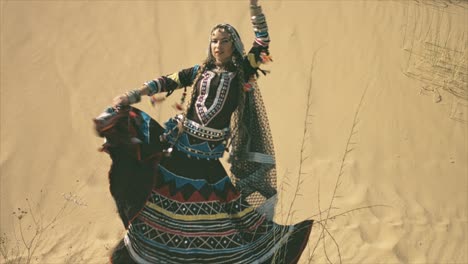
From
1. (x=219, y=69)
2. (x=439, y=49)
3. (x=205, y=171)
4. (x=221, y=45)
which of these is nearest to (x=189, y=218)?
(x=205, y=171)

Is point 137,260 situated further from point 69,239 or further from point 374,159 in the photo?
point 374,159

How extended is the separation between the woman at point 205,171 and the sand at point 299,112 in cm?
150

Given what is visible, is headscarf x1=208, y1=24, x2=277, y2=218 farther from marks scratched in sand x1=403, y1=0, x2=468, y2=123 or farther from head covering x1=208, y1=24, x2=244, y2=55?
marks scratched in sand x1=403, y1=0, x2=468, y2=123

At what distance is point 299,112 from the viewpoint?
7.58 m

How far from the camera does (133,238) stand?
348 cm

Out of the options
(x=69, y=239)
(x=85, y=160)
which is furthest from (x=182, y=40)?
(x=69, y=239)

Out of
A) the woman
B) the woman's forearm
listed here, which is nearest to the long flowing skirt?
the woman

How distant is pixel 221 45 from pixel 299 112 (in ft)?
13.0

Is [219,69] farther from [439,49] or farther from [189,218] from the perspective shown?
[439,49]

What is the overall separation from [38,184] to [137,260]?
299 cm

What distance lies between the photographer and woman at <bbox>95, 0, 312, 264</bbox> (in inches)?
135

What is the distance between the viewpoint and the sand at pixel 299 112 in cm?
596

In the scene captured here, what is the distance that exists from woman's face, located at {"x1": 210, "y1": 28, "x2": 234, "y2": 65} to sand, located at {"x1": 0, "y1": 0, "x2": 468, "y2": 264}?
165 centimetres

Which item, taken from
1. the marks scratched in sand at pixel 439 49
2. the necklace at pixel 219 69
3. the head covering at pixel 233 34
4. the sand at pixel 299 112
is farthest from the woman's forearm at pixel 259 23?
the marks scratched in sand at pixel 439 49
